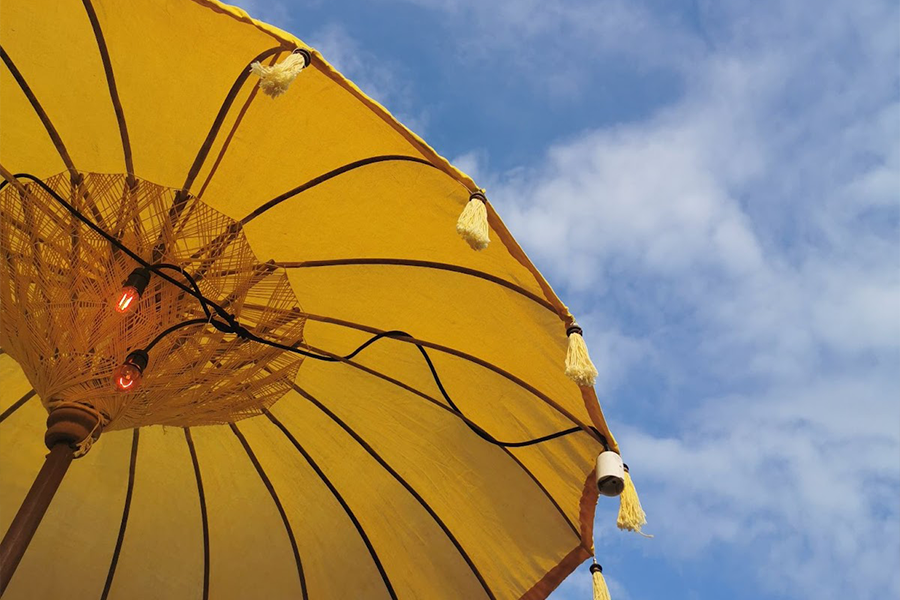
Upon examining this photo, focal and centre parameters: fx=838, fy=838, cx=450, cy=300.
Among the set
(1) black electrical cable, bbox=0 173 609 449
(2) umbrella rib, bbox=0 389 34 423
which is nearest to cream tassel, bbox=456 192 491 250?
(1) black electrical cable, bbox=0 173 609 449

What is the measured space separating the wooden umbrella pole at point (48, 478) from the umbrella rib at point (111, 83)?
1.08 meters

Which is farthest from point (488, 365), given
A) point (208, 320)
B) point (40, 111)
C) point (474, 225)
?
point (40, 111)

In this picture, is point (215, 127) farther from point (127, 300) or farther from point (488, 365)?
point (488, 365)

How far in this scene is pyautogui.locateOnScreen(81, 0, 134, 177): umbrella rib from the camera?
3.44 meters

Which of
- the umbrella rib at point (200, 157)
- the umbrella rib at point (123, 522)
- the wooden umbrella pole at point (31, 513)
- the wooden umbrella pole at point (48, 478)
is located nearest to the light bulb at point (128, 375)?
the wooden umbrella pole at point (48, 478)

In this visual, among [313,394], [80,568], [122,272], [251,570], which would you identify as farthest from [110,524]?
[122,272]

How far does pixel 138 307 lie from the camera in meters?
3.42

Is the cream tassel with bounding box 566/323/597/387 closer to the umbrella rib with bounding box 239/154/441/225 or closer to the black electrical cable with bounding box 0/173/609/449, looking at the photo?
the black electrical cable with bounding box 0/173/609/449

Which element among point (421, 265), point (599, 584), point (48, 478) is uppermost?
point (421, 265)

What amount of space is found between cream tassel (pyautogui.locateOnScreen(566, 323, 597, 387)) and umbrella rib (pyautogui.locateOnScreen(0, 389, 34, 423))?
2785 millimetres

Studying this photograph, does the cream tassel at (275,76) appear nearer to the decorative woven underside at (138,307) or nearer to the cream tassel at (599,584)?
the decorative woven underside at (138,307)

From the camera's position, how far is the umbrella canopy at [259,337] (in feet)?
11.2

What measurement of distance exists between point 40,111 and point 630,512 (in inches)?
121

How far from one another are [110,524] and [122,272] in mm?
1545
